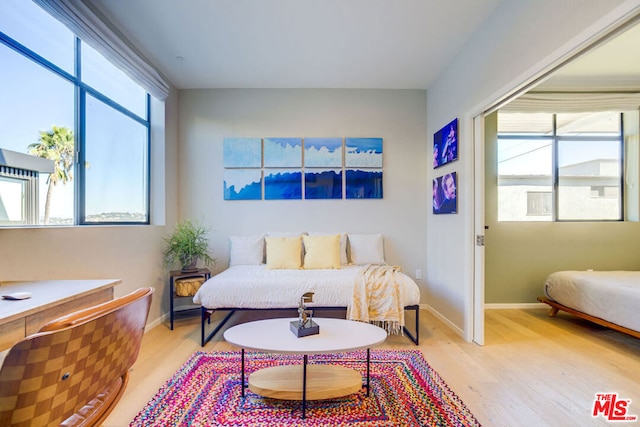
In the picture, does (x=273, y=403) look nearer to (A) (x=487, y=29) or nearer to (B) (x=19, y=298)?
(B) (x=19, y=298)

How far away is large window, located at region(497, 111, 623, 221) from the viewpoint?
3654mm

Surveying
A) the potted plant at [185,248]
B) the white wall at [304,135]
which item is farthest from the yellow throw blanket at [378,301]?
the potted plant at [185,248]

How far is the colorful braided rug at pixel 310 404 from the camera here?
1.61m

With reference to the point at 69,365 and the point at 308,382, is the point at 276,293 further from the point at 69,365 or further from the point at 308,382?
the point at 69,365

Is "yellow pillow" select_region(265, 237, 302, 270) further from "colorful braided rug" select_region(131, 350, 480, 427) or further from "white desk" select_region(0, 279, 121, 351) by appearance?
"white desk" select_region(0, 279, 121, 351)

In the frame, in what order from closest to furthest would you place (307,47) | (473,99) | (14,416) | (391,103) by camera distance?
(14,416), (473,99), (307,47), (391,103)

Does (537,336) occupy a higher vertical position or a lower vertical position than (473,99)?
lower

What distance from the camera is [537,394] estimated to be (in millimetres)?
1836

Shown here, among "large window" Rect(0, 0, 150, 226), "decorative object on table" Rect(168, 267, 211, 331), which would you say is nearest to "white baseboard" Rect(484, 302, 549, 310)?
"decorative object on table" Rect(168, 267, 211, 331)

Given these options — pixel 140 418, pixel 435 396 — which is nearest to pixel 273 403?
pixel 140 418

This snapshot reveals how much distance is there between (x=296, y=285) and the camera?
8.63 ft

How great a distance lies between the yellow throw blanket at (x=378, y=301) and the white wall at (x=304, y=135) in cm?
110

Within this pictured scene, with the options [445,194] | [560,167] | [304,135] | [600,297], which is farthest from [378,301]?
[560,167]

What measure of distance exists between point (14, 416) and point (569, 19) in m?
2.86
